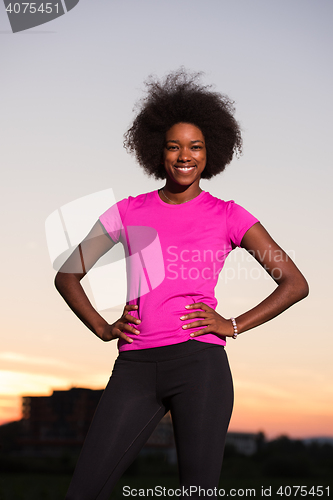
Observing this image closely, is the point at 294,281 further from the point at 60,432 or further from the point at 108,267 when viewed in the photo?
the point at 60,432

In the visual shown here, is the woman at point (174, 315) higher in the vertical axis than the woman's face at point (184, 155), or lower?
lower

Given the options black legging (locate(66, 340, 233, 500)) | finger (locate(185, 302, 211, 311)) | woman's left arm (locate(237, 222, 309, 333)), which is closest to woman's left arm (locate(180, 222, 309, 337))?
woman's left arm (locate(237, 222, 309, 333))

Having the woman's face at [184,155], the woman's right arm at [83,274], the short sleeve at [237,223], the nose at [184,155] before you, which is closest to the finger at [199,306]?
the short sleeve at [237,223]

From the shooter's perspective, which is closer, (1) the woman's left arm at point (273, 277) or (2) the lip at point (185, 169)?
(1) the woman's left arm at point (273, 277)

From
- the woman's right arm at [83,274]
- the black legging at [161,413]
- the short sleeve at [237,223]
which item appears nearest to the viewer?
the black legging at [161,413]

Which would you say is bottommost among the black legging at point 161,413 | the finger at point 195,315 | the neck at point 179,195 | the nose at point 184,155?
the black legging at point 161,413

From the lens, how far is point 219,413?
8.29ft

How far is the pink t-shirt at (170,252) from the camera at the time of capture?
2.63 meters

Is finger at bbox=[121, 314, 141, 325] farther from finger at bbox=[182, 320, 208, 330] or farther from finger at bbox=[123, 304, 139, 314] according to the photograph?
finger at bbox=[182, 320, 208, 330]

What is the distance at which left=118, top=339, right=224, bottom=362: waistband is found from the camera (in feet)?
8.42

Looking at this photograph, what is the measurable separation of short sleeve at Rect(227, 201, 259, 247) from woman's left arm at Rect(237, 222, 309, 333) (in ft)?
0.09

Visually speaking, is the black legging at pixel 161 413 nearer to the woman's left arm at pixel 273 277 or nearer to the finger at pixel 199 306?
the finger at pixel 199 306

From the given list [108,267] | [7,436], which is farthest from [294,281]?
[7,436]

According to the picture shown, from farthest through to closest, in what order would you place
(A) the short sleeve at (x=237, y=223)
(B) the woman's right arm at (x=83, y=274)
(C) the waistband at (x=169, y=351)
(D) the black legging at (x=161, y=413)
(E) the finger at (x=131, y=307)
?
(B) the woman's right arm at (x=83, y=274) < (A) the short sleeve at (x=237, y=223) < (E) the finger at (x=131, y=307) < (C) the waistband at (x=169, y=351) < (D) the black legging at (x=161, y=413)
